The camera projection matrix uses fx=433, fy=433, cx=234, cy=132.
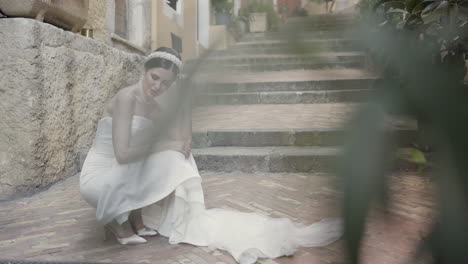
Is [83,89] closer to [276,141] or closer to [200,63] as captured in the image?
[276,141]

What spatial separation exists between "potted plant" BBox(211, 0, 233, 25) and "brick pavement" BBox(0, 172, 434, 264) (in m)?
0.16

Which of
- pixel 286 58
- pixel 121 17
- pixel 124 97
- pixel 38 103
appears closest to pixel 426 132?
pixel 286 58

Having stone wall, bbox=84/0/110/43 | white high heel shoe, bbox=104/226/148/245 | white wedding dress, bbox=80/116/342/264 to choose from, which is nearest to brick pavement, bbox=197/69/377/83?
white wedding dress, bbox=80/116/342/264

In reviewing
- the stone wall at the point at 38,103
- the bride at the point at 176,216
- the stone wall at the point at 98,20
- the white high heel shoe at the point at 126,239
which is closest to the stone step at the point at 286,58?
the bride at the point at 176,216

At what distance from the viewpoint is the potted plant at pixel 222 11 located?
38 centimetres

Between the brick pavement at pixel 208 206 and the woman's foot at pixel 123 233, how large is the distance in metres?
0.03

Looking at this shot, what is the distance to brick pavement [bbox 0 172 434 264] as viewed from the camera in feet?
1.06

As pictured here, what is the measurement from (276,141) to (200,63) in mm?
3437

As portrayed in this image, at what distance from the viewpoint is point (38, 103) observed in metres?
2.84

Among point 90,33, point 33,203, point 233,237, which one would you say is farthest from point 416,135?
point 90,33

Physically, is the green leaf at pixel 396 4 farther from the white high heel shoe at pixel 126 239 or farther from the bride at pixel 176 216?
the white high heel shoe at pixel 126 239

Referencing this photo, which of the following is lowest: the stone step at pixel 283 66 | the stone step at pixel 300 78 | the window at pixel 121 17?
the stone step at pixel 300 78

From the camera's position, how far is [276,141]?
3.79 m

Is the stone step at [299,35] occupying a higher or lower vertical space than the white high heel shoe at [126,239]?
higher
